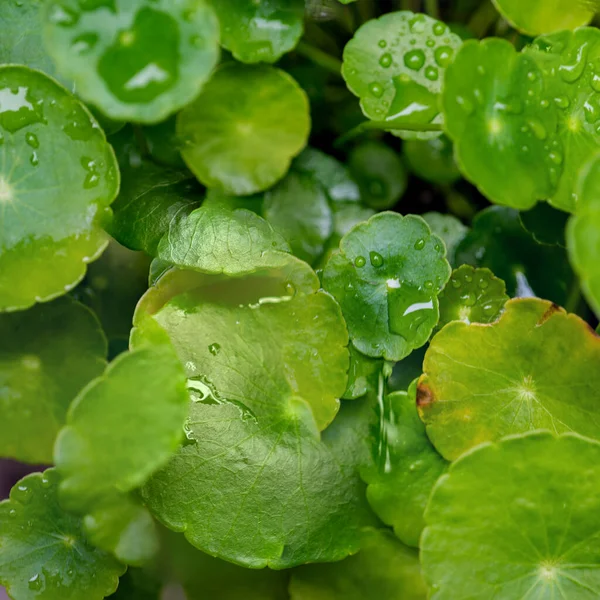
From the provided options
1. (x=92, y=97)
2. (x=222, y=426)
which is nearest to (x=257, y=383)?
(x=222, y=426)

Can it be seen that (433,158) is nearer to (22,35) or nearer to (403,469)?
(403,469)

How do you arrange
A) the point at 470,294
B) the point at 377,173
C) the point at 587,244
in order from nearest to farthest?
the point at 587,244, the point at 470,294, the point at 377,173

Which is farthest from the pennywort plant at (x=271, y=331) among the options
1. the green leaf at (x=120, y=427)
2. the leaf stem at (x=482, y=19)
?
the leaf stem at (x=482, y=19)

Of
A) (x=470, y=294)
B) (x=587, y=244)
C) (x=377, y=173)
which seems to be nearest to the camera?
(x=587, y=244)

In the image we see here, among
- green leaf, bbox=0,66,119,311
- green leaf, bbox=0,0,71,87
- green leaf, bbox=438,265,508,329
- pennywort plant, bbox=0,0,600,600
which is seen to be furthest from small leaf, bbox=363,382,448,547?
green leaf, bbox=0,0,71,87

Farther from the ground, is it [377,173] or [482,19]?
[482,19]

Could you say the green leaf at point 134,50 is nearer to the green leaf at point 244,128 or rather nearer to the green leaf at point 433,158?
the green leaf at point 244,128

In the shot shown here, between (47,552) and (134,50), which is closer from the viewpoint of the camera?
(134,50)

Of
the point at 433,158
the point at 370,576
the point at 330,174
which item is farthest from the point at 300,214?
the point at 370,576

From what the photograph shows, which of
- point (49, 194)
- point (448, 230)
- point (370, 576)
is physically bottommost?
point (370, 576)

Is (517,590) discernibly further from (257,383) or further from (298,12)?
(298,12)
